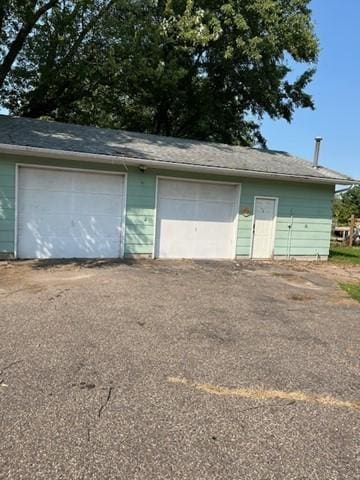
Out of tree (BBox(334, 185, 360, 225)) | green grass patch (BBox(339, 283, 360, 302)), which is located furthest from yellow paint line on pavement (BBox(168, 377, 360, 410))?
tree (BBox(334, 185, 360, 225))

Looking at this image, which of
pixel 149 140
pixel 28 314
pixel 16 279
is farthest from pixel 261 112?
pixel 28 314

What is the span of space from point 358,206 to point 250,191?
2518 centimetres

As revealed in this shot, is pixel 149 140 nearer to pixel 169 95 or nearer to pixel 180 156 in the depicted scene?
pixel 180 156

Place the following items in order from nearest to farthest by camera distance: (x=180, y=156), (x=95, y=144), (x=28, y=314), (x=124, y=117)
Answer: (x=28, y=314) < (x=95, y=144) < (x=180, y=156) < (x=124, y=117)

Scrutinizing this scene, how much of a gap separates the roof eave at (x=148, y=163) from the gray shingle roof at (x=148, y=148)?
0.05 meters

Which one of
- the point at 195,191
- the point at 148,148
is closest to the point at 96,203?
the point at 148,148

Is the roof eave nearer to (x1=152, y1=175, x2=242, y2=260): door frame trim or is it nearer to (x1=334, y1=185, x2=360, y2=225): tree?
(x1=152, y1=175, x2=242, y2=260): door frame trim

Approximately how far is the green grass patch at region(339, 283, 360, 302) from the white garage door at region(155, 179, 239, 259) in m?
3.78

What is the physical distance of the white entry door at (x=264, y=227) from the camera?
1170 cm

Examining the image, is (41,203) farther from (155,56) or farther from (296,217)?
Answer: (155,56)

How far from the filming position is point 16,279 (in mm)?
7094

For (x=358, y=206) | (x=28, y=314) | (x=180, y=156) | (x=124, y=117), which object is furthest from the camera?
(x=358, y=206)

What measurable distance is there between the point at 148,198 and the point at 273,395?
7640 mm

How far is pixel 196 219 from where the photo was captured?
1109 cm
